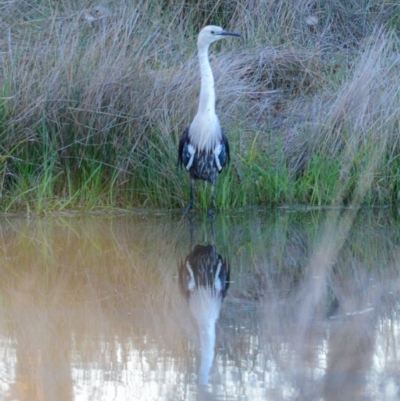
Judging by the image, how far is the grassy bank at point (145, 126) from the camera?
8.27 m

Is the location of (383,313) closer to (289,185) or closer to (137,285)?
(137,285)

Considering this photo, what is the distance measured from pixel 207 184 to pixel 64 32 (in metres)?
2.03

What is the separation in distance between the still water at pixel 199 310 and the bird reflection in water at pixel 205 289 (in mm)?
12

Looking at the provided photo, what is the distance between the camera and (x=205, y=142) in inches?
Result: 331

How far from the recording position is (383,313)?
4.70 m

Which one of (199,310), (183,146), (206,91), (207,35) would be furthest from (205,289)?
(207,35)

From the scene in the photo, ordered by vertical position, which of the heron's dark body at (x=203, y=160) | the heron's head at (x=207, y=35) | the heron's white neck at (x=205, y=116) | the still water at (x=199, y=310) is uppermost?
the heron's head at (x=207, y=35)

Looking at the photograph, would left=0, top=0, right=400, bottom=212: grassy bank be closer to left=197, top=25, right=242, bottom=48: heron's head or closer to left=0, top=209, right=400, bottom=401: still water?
left=197, top=25, right=242, bottom=48: heron's head

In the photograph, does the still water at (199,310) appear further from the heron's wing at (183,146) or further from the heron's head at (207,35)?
the heron's head at (207,35)

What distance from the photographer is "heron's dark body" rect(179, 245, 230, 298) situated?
537 cm

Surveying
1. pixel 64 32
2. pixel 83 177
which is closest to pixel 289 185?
pixel 83 177

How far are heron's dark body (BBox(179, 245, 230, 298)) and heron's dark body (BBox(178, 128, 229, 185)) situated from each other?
76.1 inches

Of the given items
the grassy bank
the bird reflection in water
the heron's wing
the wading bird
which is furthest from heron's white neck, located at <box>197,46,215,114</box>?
the bird reflection in water

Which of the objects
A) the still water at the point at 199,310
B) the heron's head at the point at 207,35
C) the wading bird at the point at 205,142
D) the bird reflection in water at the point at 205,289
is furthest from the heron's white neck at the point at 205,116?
the bird reflection in water at the point at 205,289
